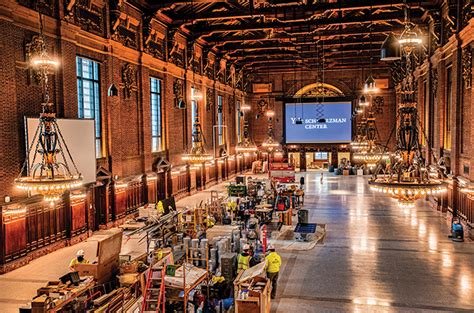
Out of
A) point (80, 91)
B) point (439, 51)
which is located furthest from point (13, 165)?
point (439, 51)

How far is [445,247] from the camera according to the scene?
595 inches

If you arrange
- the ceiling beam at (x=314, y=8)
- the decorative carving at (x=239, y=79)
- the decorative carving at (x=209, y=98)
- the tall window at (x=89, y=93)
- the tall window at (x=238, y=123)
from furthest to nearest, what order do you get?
the tall window at (x=238, y=123) → the decorative carving at (x=239, y=79) → the decorative carving at (x=209, y=98) → the ceiling beam at (x=314, y=8) → the tall window at (x=89, y=93)

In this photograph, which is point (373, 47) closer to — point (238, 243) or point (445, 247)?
point (445, 247)

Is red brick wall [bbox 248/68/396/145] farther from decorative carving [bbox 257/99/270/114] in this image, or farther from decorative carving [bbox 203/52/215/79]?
decorative carving [bbox 203/52/215/79]

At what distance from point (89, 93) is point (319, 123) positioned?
27877 millimetres

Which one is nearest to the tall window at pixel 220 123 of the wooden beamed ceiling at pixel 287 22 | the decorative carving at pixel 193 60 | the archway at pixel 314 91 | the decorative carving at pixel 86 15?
the wooden beamed ceiling at pixel 287 22

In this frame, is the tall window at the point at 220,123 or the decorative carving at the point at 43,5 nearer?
the decorative carving at the point at 43,5

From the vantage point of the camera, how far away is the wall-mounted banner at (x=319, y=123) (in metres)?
40.8

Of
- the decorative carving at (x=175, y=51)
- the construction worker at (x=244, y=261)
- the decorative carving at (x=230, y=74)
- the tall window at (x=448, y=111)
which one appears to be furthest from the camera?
the decorative carving at (x=230, y=74)

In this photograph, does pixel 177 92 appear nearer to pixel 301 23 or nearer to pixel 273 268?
pixel 301 23

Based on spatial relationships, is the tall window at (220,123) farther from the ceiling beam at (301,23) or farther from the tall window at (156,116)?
the tall window at (156,116)

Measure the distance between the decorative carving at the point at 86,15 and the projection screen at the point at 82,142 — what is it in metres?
3.65

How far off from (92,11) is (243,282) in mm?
12664

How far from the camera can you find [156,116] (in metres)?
23.4
